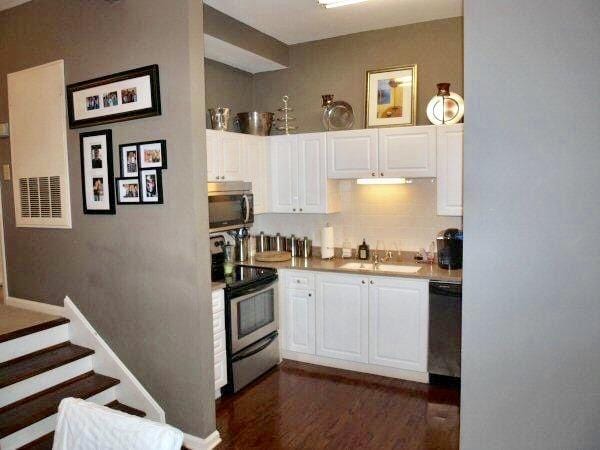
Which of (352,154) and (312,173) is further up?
(352,154)

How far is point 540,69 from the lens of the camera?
162 centimetres

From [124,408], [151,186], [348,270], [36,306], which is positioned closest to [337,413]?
[348,270]

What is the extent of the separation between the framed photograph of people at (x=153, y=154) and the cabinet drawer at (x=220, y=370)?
1.52 metres

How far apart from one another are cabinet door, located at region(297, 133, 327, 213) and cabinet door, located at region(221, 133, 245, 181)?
1.94 ft

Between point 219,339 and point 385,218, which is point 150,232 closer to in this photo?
point 219,339

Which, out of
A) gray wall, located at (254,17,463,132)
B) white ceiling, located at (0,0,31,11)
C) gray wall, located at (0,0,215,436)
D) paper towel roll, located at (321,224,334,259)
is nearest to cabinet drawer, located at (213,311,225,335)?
gray wall, located at (0,0,215,436)

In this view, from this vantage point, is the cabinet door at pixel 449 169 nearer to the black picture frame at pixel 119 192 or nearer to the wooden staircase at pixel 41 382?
the black picture frame at pixel 119 192

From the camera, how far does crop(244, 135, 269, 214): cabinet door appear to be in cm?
423

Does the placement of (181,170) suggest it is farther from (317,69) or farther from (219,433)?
(317,69)

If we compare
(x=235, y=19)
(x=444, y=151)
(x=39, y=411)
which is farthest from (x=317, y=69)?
(x=39, y=411)

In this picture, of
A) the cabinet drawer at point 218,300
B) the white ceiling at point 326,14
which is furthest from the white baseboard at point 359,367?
the white ceiling at point 326,14

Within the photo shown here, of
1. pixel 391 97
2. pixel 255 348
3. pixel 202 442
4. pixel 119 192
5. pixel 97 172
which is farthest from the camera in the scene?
pixel 391 97

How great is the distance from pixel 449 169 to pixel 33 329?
342cm

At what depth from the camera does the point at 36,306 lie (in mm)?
3703
